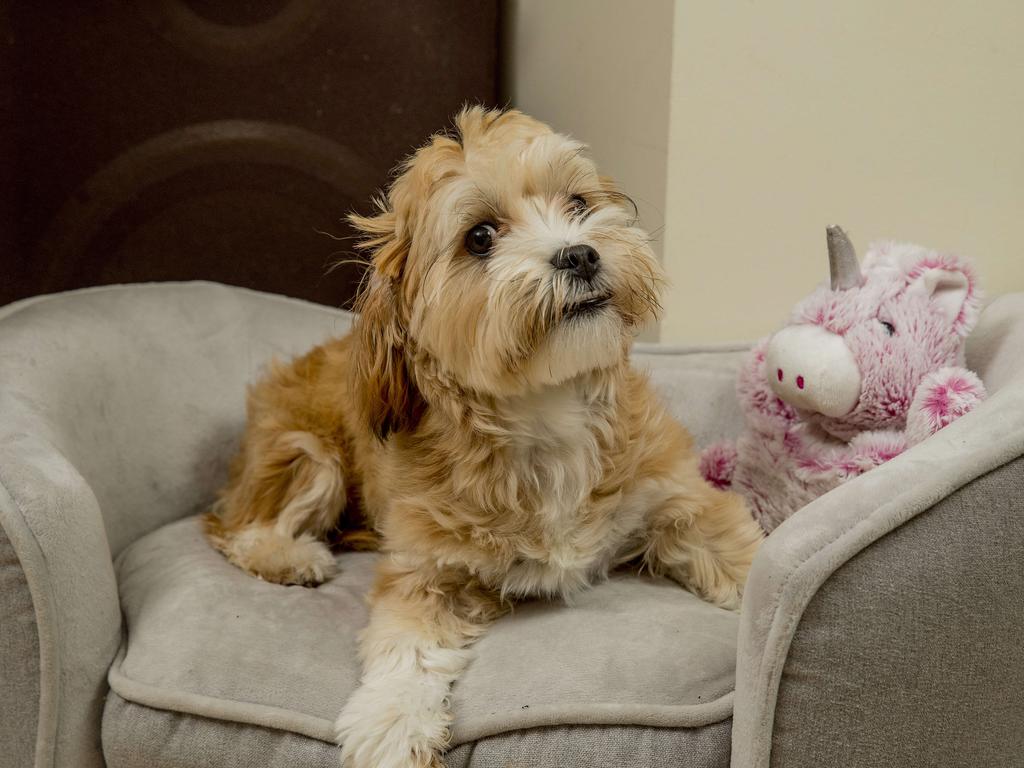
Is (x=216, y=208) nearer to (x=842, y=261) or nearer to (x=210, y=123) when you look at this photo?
(x=210, y=123)

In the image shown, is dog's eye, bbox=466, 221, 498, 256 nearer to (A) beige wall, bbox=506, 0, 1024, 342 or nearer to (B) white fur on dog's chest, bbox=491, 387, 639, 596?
(B) white fur on dog's chest, bbox=491, 387, 639, 596

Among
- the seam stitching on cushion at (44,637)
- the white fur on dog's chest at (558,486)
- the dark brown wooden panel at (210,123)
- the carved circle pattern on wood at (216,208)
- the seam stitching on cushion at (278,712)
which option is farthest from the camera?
the carved circle pattern on wood at (216,208)

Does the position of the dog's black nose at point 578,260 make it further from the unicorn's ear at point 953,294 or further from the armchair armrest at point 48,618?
the armchair armrest at point 48,618

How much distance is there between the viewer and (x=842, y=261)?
1.97 m

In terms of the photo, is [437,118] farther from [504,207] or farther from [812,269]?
[504,207]

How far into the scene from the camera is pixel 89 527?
174cm

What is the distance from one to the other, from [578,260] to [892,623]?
70 cm

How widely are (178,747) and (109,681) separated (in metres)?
0.22

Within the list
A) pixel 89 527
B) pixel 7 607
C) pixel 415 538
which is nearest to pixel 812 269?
pixel 415 538

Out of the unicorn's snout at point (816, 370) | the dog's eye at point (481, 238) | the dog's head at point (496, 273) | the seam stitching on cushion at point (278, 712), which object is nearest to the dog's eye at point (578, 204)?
the dog's head at point (496, 273)

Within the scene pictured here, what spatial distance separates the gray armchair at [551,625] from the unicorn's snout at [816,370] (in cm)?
30

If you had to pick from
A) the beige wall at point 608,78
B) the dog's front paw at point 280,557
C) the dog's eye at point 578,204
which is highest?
the beige wall at point 608,78

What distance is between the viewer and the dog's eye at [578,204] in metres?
1.70

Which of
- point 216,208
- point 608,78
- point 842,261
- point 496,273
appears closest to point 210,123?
point 216,208
